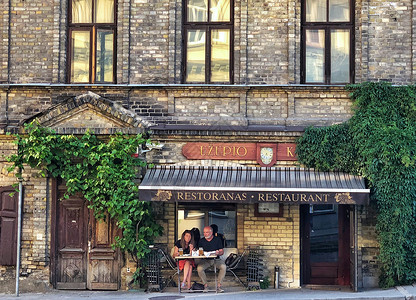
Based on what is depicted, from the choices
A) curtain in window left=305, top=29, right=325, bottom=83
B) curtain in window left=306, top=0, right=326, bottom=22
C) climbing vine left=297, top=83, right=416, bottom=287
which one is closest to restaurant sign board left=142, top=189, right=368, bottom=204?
climbing vine left=297, top=83, right=416, bottom=287

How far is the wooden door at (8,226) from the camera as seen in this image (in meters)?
13.6

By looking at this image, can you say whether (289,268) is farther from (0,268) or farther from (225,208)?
(0,268)

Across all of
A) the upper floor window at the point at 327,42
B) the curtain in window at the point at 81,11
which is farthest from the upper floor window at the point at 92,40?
the upper floor window at the point at 327,42

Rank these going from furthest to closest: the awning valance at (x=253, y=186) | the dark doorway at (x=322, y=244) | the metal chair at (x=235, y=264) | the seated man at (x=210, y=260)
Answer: the dark doorway at (x=322, y=244)
the metal chair at (x=235, y=264)
the seated man at (x=210, y=260)
the awning valance at (x=253, y=186)

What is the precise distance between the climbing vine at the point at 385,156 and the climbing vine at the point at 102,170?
3.54m

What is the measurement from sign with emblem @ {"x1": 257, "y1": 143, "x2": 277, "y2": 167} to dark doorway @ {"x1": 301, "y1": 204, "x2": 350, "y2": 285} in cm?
136

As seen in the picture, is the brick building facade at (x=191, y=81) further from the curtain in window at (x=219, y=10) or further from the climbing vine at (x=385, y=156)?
the climbing vine at (x=385, y=156)

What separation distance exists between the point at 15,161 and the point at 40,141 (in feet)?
2.33

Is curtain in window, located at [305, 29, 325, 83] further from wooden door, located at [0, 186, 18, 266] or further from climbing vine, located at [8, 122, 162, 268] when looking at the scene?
wooden door, located at [0, 186, 18, 266]

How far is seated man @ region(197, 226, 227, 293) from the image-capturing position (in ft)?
42.2

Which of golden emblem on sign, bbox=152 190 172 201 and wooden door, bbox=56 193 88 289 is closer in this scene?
golden emblem on sign, bbox=152 190 172 201

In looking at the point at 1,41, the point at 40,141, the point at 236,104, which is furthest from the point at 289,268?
the point at 1,41

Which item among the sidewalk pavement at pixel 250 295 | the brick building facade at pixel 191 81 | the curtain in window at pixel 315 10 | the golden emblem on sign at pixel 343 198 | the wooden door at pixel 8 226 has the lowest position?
the sidewalk pavement at pixel 250 295

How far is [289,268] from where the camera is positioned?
523 inches
